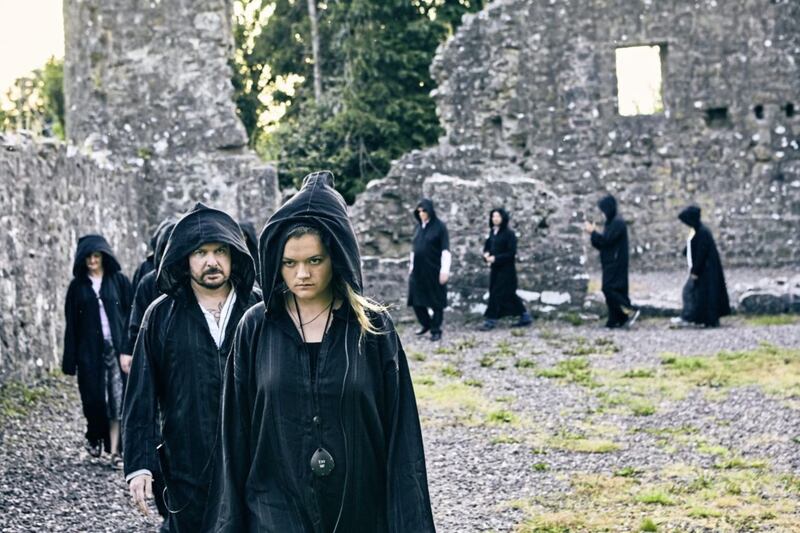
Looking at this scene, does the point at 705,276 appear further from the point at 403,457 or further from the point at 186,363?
the point at 403,457

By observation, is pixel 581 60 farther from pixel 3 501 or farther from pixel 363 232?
pixel 3 501

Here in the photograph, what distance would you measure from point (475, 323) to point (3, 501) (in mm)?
9808

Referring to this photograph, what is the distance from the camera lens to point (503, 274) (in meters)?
15.6

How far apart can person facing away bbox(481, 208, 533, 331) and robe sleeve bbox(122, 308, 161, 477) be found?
10.6 meters

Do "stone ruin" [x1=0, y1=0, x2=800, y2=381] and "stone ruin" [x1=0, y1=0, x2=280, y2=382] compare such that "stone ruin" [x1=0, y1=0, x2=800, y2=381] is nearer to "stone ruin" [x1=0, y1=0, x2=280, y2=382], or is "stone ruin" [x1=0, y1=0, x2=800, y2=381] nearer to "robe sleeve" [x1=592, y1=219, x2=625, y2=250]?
"stone ruin" [x1=0, y1=0, x2=280, y2=382]

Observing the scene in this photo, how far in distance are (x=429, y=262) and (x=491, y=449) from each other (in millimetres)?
6202

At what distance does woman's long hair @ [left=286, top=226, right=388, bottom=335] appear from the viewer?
3934 millimetres

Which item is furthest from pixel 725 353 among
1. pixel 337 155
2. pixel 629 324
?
pixel 337 155

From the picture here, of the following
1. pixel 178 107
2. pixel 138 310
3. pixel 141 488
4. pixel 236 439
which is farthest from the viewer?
pixel 178 107

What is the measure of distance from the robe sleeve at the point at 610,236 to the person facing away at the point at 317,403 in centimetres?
1171

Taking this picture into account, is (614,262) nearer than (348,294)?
No

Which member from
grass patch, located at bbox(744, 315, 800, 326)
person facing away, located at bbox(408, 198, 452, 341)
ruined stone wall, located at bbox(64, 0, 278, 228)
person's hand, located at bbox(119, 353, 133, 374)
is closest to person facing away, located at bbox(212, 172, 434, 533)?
person's hand, located at bbox(119, 353, 133, 374)

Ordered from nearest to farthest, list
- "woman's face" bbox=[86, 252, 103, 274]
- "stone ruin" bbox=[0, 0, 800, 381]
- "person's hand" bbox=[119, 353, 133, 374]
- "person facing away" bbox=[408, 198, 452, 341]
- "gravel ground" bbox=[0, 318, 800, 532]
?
"gravel ground" bbox=[0, 318, 800, 532], "person's hand" bbox=[119, 353, 133, 374], "woman's face" bbox=[86, 252, 103, 274], "person facing away" bbox=[408, 198, 452, 341], "stone ruin" bbox=[0, 0, 800, 381]

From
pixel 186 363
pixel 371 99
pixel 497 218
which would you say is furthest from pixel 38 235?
pixel 371 99
